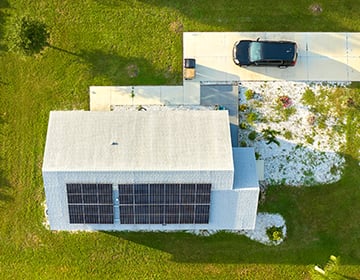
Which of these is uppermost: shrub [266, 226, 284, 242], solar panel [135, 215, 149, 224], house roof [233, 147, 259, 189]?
house roof [233, 147, 259, 189]

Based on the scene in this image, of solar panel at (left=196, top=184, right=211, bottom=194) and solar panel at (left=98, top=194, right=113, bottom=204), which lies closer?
solar panel at (left=196, top=184, right=211, bottom=194)

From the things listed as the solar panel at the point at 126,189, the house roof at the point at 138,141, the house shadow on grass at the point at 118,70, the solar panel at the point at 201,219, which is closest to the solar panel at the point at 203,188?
the house roof at the point at 138,141

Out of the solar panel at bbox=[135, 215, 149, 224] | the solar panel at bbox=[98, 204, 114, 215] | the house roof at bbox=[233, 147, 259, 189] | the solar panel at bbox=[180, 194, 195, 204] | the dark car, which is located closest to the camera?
the solar panel at bbox=[180, 194, 195, 204]

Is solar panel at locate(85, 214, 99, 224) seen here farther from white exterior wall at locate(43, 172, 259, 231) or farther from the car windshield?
the car windshield

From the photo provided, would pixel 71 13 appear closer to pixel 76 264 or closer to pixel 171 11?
pixel 171 11

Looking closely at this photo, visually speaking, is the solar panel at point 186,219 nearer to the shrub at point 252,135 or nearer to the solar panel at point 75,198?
the solar panel at point 75,198

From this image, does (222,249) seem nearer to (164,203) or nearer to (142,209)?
(164,203)

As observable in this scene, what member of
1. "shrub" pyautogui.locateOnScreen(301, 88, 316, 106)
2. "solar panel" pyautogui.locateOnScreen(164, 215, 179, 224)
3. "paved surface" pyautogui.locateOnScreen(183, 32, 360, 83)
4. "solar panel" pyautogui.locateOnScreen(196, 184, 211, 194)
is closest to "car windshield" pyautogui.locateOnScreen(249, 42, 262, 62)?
"paved surface" pyautogui.locateOnScreen(183, 32, 360, 83)

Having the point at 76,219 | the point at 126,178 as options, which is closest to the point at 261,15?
the point at 126,178
